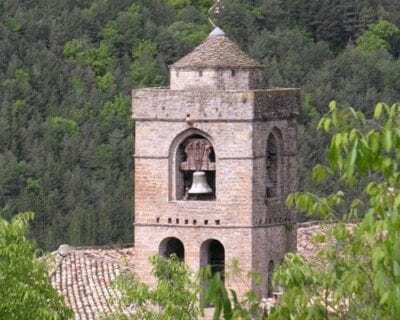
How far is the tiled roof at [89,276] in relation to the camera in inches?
1470

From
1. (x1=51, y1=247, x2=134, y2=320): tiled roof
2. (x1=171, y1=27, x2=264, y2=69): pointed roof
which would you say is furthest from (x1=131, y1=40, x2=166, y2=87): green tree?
(x1=171, y1=27, x2=264, y2=69): pointed roof

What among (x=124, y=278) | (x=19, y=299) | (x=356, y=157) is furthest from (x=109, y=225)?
(x=356, y=157)

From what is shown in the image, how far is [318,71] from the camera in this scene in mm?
78125

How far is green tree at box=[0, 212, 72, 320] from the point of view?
24.1m

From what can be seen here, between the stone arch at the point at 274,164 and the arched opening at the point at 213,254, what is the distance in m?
1.09

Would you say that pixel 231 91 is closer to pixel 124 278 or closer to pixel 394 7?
pixel 124 278

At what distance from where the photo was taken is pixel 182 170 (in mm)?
38469

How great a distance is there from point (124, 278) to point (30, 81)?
156ft

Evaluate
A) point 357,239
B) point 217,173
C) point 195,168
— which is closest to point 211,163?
point 217,173

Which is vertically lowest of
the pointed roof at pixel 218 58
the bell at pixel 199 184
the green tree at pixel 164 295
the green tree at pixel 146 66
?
the green tree at pixel 164 295

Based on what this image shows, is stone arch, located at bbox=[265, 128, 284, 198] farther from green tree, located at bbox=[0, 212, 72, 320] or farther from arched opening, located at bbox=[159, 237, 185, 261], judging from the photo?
green tree, located at bbox=[0, 212, 72, 320]

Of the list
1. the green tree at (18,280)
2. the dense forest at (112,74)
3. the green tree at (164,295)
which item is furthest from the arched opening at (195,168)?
the dense forest at (112,74)

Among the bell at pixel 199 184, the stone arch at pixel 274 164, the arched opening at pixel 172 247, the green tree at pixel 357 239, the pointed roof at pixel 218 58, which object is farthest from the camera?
the stone arch at pixel 274 164

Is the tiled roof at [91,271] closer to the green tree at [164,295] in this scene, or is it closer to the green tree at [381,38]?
the green tree at [164,295]
